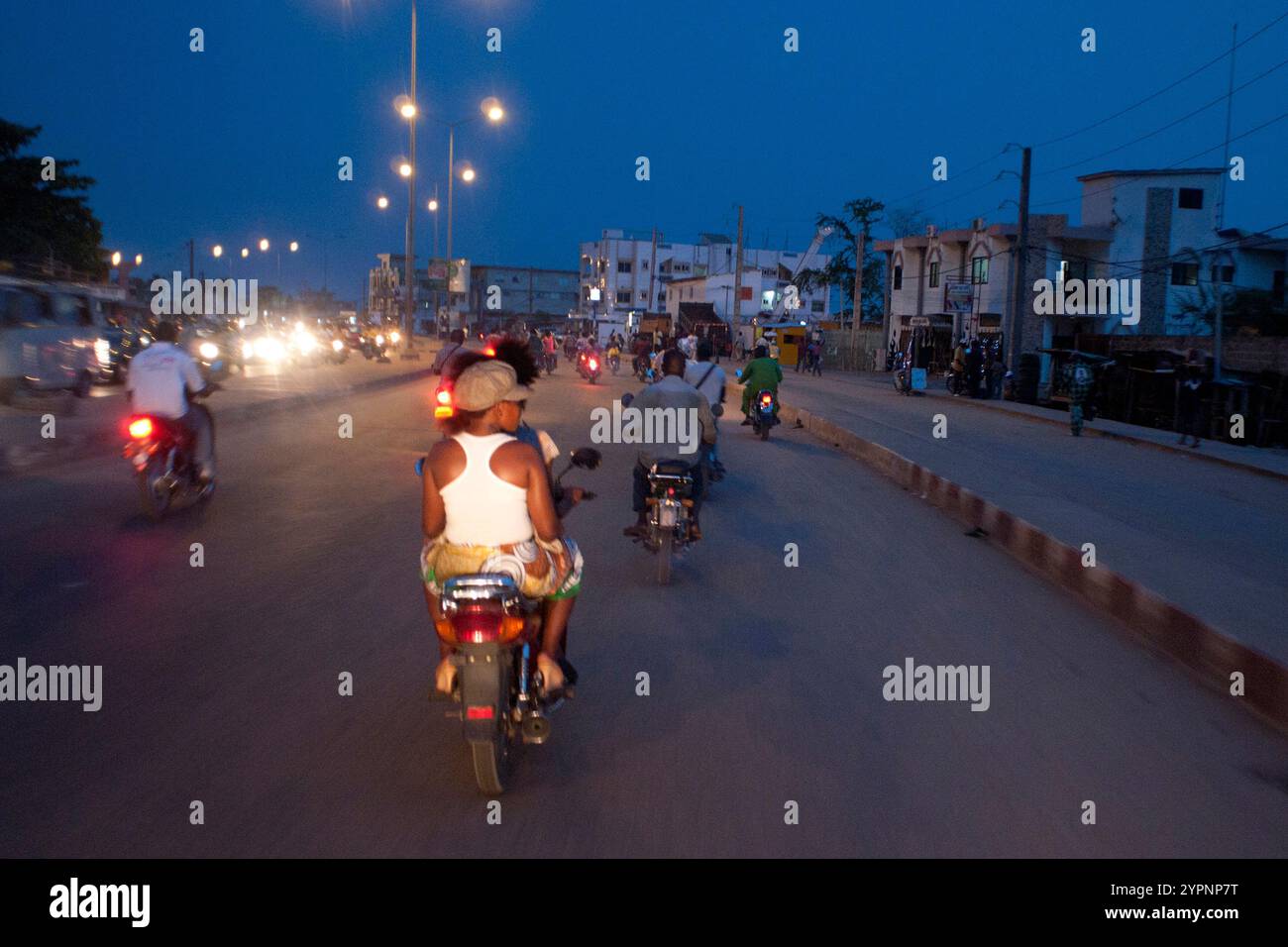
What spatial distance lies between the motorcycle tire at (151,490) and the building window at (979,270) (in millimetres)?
53489

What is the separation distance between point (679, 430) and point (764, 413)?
12.0 metres

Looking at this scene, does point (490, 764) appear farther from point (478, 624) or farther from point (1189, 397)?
point (1189, 397)

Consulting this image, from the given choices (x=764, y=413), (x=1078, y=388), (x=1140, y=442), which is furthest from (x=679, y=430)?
(x=1078, y=388)

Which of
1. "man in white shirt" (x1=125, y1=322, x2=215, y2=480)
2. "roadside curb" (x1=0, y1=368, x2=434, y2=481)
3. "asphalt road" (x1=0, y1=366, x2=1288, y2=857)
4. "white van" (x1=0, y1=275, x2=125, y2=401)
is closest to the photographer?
"asphalt road" (x1=0, y1=366, x2=1288, y2=857)

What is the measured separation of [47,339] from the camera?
2286cm

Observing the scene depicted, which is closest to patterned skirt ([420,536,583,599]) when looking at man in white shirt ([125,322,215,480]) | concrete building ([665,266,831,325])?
man in white shirt ([125,322,215,480])

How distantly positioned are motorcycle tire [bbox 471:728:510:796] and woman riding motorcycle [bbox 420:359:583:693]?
326 millimetres

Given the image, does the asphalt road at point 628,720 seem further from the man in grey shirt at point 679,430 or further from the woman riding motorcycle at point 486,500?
the woman riding motorcycle at point 486,500

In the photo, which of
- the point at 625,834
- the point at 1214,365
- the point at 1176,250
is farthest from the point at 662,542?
the point at 1176,250

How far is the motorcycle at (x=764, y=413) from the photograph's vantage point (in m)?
21.4

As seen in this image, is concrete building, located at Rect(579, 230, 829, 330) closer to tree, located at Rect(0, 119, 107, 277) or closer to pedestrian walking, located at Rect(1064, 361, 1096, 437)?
tree, located at Rect(0, 119, 107, 277)

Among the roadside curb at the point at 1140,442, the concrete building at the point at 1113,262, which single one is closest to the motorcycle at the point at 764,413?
the roadside curb at the point at 1140,442

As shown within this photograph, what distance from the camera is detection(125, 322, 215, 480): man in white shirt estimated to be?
1098 cm
